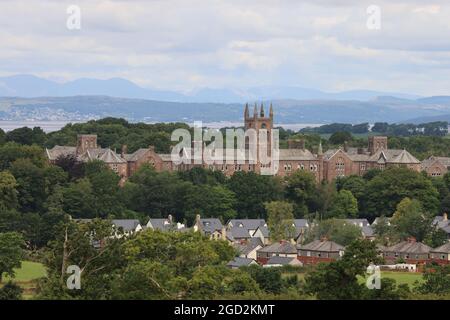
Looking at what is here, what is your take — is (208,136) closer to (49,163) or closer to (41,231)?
(49,163)

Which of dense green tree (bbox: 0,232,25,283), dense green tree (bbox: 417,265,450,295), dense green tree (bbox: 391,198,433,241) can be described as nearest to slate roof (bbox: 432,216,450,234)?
dense green tree (bbox: 391,198,433,241)

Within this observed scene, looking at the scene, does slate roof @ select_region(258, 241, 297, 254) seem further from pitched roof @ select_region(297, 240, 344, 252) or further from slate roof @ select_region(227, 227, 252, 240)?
slate roof @ select_region(227, 227, 252, 240)

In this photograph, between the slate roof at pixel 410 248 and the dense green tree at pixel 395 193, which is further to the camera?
the dense green tree at pixel 395 193

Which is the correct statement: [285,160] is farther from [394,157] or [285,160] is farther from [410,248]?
[410,248]

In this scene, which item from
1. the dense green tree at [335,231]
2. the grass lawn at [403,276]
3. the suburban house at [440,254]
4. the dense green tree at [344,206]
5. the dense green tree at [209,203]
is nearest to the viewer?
the grass lawn at [403,276]

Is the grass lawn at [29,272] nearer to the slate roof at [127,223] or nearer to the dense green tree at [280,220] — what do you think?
the slate roof at [127,223]

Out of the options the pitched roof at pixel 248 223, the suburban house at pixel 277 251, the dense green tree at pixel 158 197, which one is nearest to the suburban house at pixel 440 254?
the suburban house at pixel 277 251

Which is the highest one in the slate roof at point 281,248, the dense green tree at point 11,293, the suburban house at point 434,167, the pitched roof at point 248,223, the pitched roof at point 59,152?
the pitched roof at point 59,152

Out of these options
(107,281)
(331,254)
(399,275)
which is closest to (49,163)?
(331,254)
